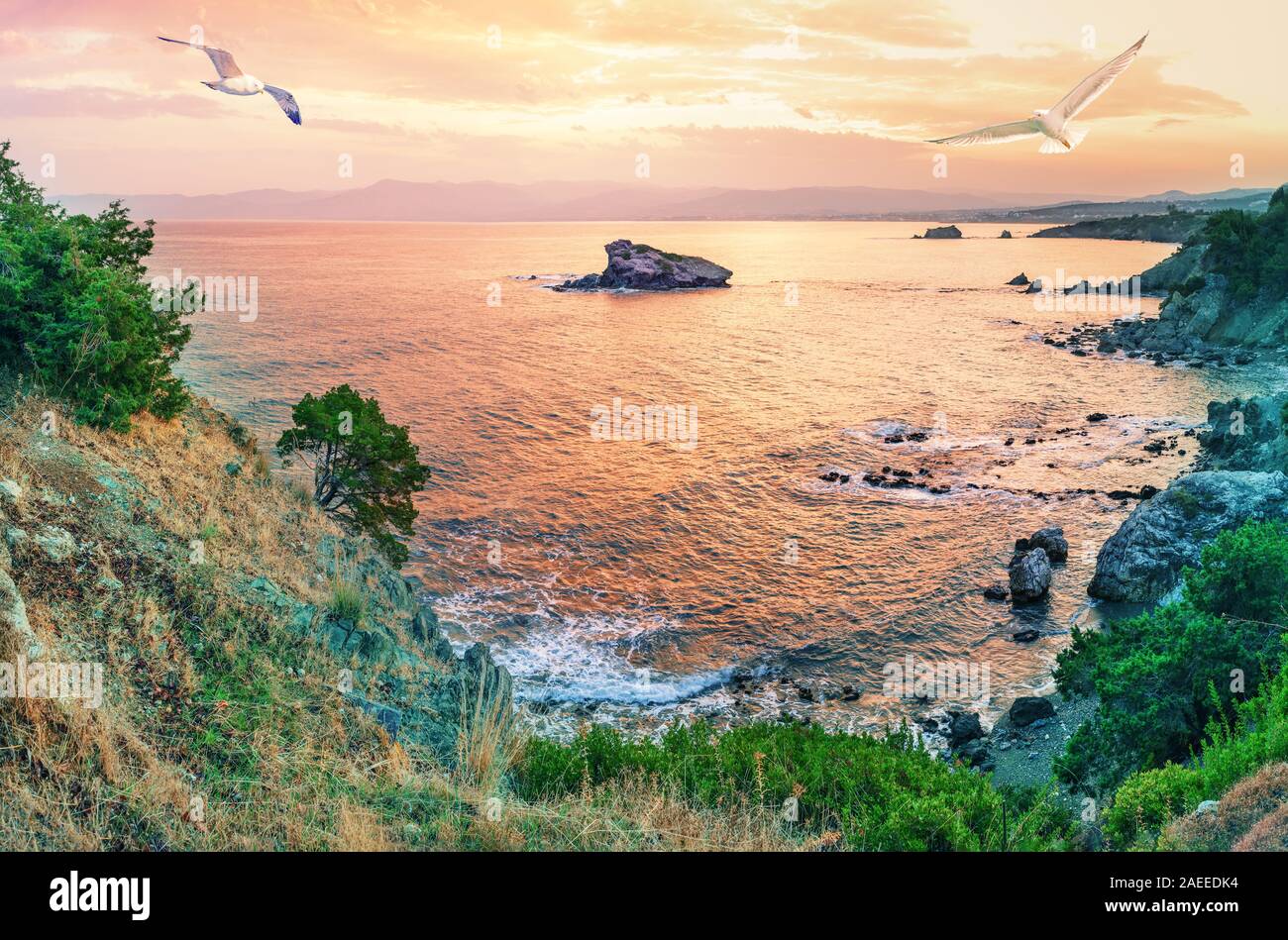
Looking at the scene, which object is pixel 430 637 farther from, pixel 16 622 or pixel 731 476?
pixel 731 476

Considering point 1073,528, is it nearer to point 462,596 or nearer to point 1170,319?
point 462,596

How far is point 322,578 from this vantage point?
1634cm

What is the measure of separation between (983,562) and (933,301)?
3420 inches

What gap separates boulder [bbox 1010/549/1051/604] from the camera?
1124 inches

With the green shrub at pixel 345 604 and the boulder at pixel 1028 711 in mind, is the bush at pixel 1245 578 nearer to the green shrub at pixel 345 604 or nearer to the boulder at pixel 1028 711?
the boulder at pixel 1028 711

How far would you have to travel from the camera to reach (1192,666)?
1420 cm

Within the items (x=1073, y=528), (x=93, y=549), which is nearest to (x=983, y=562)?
(x=1073, y=528)

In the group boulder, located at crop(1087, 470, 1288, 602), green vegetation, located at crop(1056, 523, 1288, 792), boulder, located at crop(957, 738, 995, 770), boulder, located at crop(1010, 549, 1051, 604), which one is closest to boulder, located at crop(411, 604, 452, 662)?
boulder, located at crop(957, 738, 995, 770)

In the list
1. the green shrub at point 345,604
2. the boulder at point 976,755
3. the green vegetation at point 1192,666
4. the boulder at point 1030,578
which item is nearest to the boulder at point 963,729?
the boulder at point 976,755

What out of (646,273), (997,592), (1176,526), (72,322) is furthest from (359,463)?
(646,273)

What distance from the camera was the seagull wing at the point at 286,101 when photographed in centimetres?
1015

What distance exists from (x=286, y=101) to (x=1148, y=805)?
49.9ft

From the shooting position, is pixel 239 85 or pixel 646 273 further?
pixel 646 273

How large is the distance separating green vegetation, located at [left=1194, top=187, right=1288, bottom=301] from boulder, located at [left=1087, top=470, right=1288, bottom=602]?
52.7 metres
